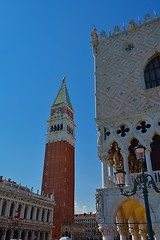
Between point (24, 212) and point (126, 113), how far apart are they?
30624 mm

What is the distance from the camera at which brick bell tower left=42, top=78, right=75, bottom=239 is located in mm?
48275

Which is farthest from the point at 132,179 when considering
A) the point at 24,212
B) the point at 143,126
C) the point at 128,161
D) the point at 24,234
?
the point at 24,234

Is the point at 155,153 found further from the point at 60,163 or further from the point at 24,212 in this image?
the point at 60,163

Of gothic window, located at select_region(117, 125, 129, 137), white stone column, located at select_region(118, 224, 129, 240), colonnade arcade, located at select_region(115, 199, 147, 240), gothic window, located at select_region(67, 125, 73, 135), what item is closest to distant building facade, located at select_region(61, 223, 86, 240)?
gothic window, located at select_region(67, 125, 73, 135)

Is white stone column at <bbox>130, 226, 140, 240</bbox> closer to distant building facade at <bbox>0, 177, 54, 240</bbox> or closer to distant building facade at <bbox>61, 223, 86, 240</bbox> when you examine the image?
distant building facade at <bbox>0, 177, 54, 240</bbox>

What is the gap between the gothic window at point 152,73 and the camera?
1228 centimetres

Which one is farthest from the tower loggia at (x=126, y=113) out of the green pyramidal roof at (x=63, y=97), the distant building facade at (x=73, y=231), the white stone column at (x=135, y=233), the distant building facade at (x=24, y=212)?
the green pyramidal roof at (x=63, y=97)

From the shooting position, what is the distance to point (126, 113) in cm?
1188

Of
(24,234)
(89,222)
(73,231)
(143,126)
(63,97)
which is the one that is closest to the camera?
(143,126)

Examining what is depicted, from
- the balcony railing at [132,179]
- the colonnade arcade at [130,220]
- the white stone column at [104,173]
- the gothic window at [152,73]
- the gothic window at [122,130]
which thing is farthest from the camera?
the gothic window at [152,73]

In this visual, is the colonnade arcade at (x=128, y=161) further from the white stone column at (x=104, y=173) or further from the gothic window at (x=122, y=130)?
the gothic window at (x=122, y=130)

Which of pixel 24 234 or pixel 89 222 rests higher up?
pixel 89 222

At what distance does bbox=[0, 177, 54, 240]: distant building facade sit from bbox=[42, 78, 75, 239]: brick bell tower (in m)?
4.17

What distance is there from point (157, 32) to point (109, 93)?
451 centimetres
